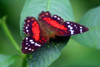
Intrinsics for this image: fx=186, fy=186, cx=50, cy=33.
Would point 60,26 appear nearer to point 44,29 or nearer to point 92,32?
point 44,29

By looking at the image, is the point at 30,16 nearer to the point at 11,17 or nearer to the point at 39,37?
the point at 39,37

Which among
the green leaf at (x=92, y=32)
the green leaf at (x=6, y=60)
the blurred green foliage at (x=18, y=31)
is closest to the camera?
the green leaf at (x=6, y=60)

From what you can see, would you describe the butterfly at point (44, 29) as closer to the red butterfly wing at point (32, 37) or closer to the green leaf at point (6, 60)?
the red butterfly wing at point (32, 37)

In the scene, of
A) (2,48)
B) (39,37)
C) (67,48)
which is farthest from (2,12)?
(39,37)

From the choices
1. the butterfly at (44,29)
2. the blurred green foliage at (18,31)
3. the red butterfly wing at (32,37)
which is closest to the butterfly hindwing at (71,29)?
the butterfly at (44,29)

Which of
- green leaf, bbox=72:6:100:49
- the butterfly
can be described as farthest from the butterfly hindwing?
green leaf, bbox=72:6:100:49

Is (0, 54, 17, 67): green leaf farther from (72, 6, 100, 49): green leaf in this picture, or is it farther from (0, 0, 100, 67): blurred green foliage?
(0, 0, 100, 67): blurred green foliage
